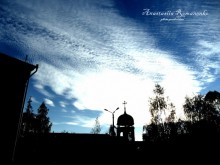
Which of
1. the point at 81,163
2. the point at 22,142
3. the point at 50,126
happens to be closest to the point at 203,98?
the point at 81,163

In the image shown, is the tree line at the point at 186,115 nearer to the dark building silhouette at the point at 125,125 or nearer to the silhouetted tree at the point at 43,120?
the dark building silhouette at the point at 125,125

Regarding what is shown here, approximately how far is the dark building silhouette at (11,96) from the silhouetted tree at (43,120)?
4165cm

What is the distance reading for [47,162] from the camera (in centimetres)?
1936

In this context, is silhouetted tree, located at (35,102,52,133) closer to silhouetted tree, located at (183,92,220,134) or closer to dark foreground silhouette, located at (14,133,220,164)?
dark foreground silhouette, located at (14,133,220,164)

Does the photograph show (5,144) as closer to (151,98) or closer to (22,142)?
(22,142)

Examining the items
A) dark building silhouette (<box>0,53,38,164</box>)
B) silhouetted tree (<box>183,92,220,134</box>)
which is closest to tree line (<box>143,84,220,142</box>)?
silhouetted tree (<box>183,92,220,134</box>)

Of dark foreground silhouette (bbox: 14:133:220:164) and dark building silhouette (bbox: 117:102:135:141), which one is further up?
dark building silhouette (bbox: 117:102:135:141)

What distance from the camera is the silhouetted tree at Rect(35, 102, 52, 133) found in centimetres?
5044

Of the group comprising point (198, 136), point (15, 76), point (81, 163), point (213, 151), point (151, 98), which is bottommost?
point (81, 163)

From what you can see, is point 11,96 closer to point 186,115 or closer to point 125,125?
point 125,125

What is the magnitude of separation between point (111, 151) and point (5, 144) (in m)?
14.0

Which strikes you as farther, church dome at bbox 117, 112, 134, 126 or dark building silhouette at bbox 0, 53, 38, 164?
church dome at bbox 117, 112, 134, 126

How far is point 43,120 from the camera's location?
53.1 metres

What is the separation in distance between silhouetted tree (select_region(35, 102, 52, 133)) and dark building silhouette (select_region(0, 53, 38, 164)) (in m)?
41.6
